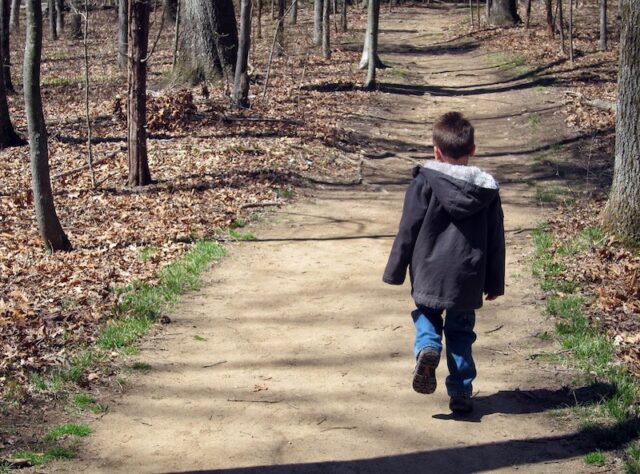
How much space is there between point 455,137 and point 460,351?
133 cm

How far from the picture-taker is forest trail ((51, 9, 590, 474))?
15.4ft

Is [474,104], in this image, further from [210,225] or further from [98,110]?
[210,225]

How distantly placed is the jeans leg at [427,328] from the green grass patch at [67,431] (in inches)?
81.7

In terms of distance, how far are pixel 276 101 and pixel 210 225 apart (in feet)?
29.5

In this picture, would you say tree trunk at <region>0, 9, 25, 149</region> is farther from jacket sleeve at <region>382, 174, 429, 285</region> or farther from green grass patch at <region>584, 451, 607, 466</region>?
green grass patch at <region>584, 451, 607, 466</region>

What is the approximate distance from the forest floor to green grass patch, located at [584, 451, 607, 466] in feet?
0.14

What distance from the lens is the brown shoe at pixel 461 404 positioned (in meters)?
5.14

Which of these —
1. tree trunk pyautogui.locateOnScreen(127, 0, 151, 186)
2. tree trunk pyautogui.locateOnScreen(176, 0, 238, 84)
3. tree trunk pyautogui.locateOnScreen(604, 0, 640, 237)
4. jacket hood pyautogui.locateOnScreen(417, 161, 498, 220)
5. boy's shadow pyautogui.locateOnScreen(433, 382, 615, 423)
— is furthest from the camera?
tree trunk pyautogui.locateOnScreen(176, 0, 238, 84)

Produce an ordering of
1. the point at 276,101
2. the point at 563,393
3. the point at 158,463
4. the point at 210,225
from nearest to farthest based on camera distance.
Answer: the point at 158,463 < the point at 563,393 < the point at 210,225 < the point at 276,101

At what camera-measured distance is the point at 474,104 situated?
67.4 ft

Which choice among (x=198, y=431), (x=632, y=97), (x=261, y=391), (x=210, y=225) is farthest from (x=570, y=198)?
(x=198, y=431)

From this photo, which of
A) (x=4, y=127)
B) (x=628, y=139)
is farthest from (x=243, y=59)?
(x=628, y=139)

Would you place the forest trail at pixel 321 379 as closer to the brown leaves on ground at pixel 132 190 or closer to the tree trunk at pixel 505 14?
the brown leaves on ground at pixel 132 190

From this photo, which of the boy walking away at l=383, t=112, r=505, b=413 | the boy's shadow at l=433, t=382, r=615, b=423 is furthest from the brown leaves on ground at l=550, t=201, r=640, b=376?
the boy walking away at l=383, t=112, r=505, b=413
